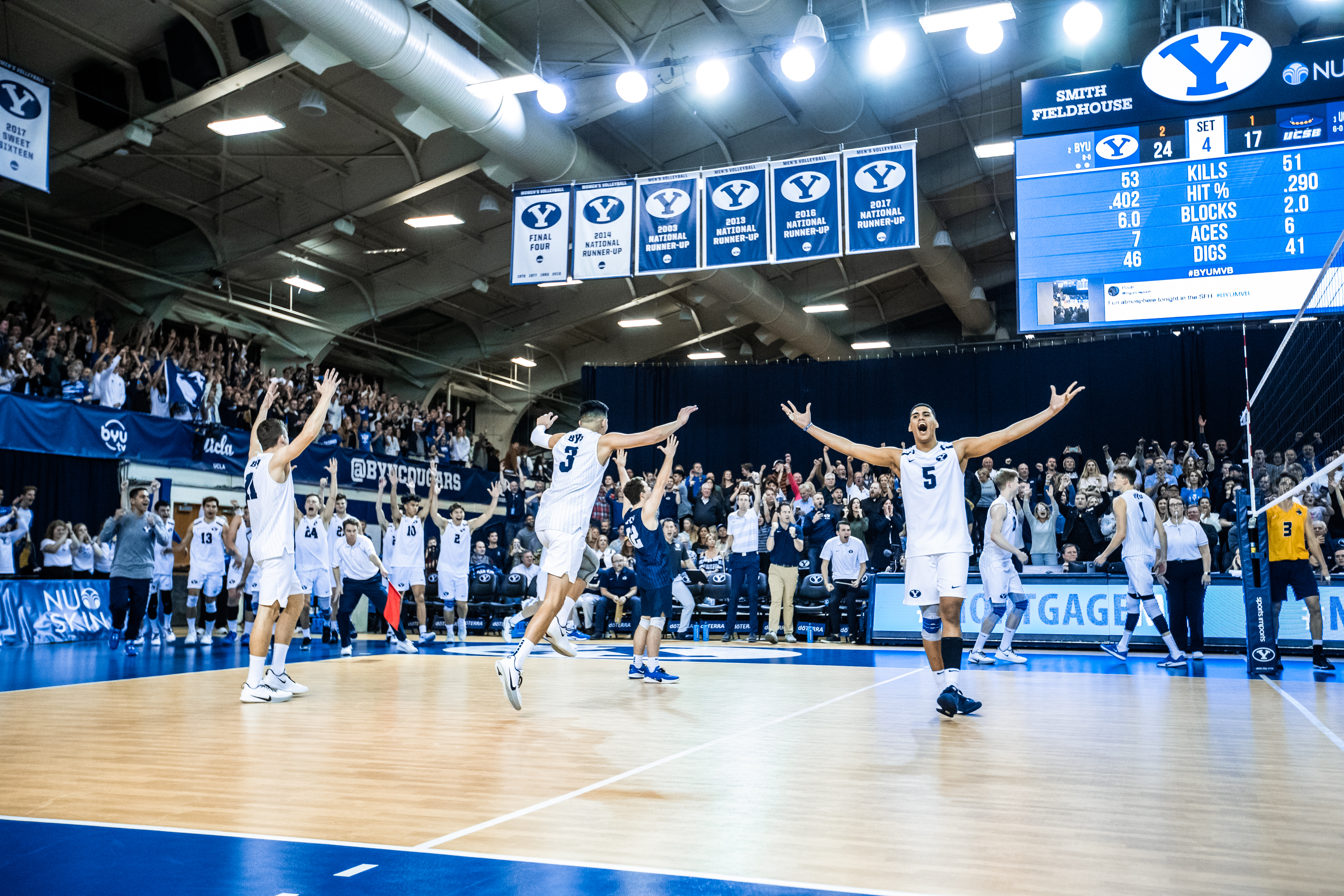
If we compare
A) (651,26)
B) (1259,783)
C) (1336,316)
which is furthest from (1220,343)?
(1259,783)

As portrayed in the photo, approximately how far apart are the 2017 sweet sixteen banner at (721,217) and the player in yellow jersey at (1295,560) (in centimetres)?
574

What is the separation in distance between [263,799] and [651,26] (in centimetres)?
1486

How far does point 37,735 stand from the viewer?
577cm

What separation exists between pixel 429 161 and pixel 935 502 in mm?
15022

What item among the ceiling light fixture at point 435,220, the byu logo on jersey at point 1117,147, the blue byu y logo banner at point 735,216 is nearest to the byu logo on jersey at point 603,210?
the blue byu y logo banner at point 735,216

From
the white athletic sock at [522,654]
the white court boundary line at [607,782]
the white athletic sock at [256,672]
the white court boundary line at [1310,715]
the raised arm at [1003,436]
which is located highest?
the raised arm at [1003,436]

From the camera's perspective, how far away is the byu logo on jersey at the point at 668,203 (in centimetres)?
1533

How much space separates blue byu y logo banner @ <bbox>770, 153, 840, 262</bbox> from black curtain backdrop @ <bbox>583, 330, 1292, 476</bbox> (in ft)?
36.8

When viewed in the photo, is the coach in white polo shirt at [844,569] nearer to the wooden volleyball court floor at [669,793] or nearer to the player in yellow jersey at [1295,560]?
the player in yellow jersey at [1295,560]

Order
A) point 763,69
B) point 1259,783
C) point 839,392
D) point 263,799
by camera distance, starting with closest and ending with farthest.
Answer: point 263,799
point 1259,783
point 763,69
point 839,392

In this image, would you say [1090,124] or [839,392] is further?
[839,392]

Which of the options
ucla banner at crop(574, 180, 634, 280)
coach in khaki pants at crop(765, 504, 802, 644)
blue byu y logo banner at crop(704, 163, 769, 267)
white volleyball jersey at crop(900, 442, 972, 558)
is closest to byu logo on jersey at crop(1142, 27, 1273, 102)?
blue byu y logo banner at crop(704, 163, 769, 267)

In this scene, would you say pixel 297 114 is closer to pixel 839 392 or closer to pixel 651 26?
pixel 651 26

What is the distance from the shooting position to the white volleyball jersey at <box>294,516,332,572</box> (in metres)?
13.9
